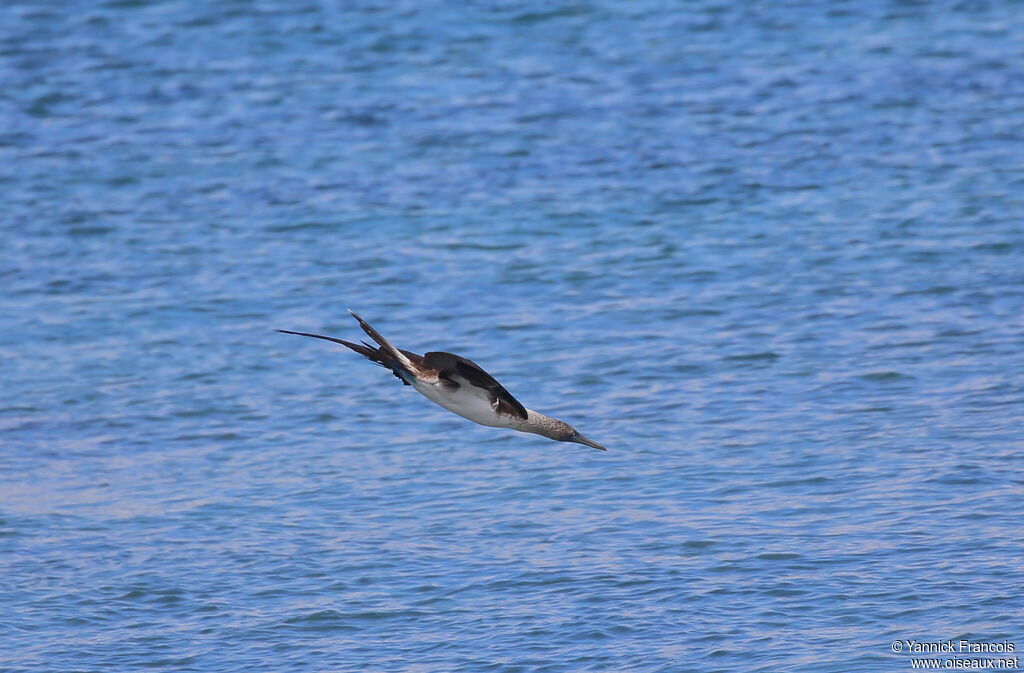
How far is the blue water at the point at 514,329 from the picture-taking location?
1063 cm

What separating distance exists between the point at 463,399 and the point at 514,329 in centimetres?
690

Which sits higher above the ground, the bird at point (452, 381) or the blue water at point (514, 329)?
the bird at point (452, 381)

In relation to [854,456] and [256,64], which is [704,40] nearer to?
[256,64]

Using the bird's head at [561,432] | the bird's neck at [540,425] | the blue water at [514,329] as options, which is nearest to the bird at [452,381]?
the bird's neck at [540,425]

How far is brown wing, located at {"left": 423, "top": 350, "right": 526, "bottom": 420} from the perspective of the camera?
8555 mm

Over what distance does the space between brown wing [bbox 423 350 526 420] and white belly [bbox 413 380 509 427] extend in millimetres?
48

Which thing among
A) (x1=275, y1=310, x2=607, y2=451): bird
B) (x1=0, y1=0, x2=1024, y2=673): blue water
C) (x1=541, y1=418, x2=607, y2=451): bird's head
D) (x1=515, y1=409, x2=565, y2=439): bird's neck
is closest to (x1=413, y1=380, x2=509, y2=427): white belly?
(x1=275, y1=310, x2=607, y2=451): bird

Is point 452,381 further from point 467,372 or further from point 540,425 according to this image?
point 540,425

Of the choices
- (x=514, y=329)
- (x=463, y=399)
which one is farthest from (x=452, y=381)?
(x=514, y=329)

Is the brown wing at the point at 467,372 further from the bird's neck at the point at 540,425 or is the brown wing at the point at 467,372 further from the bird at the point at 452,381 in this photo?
the bird's neck at the point at 540,425

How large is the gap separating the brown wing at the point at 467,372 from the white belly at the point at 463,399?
48 millimetres

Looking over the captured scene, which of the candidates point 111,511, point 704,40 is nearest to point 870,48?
point 704,40

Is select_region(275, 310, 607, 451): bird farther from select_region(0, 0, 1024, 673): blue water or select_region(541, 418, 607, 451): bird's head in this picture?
select_region(0, 0, 1024, 673): blue water

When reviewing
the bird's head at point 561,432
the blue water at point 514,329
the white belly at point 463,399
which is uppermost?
the white belly at point 463,399
